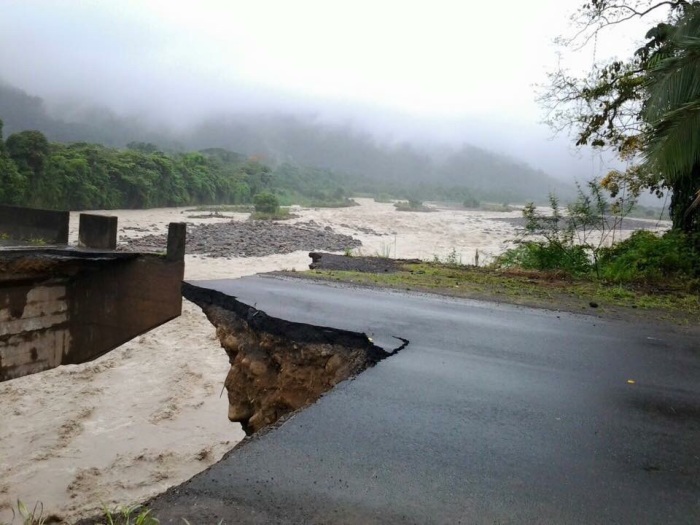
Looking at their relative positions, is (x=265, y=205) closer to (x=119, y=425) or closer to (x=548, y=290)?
(x=119, y=425)

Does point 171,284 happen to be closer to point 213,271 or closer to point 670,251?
point 670,251

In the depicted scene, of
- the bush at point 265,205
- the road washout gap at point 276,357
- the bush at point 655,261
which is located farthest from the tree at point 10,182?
the bush at point 655,261

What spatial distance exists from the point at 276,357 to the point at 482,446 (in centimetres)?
343

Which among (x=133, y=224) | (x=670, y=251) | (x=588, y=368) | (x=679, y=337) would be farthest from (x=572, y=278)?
(x=133, y=224)

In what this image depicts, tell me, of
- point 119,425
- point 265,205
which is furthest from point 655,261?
point 265,205

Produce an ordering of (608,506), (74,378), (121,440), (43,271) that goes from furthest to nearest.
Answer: (74,378) → (121,440) → (43,271) → (608,506)

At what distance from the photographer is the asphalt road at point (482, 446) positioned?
258 cm

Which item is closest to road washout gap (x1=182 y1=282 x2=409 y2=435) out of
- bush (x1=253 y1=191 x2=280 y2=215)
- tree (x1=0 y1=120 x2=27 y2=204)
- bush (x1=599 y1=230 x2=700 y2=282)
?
bush (x1=599 y1=230 x2=700 y2=282)

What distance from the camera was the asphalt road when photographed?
2.58 m

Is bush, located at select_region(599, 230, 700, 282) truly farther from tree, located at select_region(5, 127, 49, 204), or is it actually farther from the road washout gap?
tree, located at select_region(5, 127, 49, 204)

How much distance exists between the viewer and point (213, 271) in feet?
79.6

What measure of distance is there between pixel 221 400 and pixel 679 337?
9.50 metres

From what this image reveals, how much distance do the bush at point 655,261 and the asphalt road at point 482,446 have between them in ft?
18.1

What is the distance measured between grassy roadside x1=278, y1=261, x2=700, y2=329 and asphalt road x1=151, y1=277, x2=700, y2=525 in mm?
2165
